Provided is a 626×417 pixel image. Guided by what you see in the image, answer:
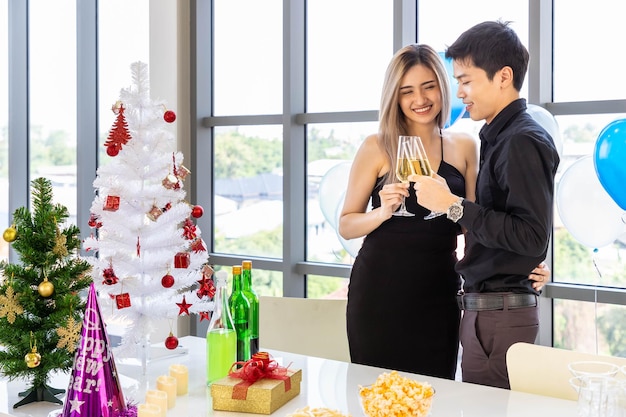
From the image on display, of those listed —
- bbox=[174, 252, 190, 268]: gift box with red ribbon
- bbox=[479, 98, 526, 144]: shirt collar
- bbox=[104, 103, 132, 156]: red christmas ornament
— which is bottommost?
bbox=[174, 252, 190, 268]: gift box with red ribbon

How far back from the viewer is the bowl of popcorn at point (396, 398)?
1429 mm

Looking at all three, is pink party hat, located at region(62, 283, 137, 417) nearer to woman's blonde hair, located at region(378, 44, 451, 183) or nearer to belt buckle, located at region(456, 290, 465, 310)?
belt buckle, located at region(456, 290, 465, 310)

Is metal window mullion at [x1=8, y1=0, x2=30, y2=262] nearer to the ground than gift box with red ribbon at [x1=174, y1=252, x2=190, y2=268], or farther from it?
farther from it

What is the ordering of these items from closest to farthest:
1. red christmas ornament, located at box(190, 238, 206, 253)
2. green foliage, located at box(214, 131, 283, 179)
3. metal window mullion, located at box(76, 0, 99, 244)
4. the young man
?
1. the young man
2. red christmas ornament, located at box(190, 238, 206, 253)
3. green foliage, located at box(214, 131, 283, 179)
4. metal window mullion, located at box(76, 0, 99, 244)

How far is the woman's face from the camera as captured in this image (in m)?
2.58

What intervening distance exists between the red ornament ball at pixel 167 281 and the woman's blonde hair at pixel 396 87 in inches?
32.5

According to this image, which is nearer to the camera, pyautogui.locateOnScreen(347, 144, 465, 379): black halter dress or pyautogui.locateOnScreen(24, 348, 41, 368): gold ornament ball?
pyautogui.locateOnScreen(24, 348, 41, 368): gold ornament ball

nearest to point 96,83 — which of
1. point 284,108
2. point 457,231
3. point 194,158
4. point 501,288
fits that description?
point 194,158

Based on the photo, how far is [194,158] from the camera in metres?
4.46

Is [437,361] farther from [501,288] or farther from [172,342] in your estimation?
[172,342]

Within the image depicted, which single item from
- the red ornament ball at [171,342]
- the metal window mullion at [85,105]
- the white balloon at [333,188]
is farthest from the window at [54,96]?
the red ornament ball at [171,342]

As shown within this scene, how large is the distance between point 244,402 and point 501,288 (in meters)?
0.96

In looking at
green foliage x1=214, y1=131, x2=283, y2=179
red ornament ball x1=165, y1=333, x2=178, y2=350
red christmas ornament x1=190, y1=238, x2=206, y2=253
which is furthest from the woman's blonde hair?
green foliage x1=214, y1=131, x2=283, y2=179

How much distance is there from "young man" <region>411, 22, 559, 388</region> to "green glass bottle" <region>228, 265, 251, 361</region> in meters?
0.63
